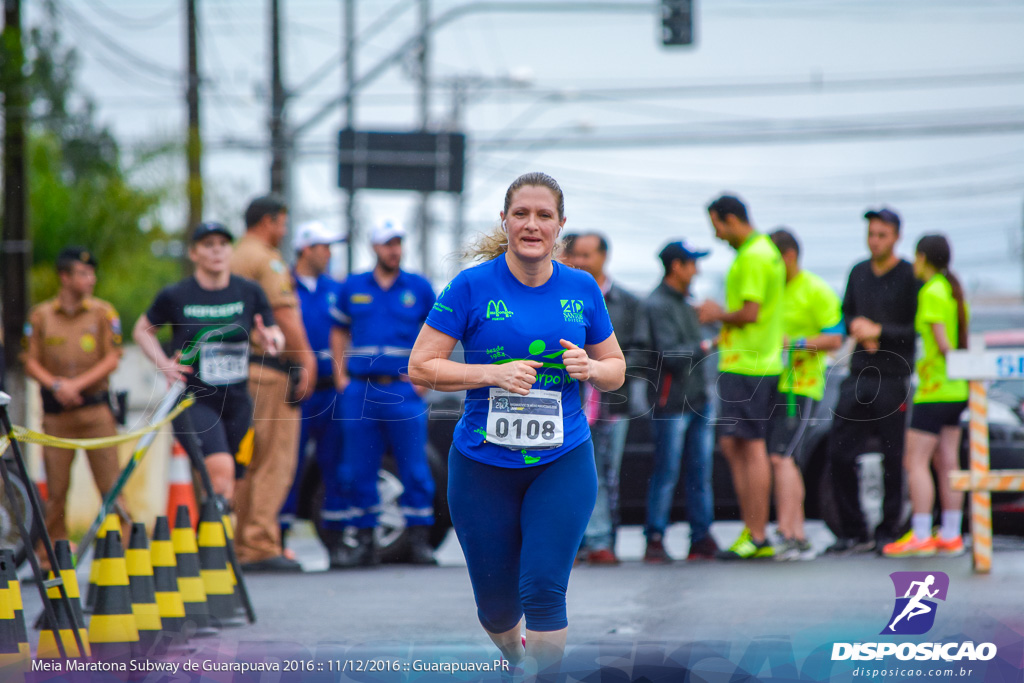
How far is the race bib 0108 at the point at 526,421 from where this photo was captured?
3.79 meters

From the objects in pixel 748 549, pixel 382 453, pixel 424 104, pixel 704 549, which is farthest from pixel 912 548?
pixel 424 104

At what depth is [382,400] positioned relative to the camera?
285 inches

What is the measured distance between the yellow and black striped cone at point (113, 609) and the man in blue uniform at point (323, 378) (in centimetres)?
236

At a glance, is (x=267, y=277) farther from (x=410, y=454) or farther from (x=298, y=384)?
(x=410, y=454)

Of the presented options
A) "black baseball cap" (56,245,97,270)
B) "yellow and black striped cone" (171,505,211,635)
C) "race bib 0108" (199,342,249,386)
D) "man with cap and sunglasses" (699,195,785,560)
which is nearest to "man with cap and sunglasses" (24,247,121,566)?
"black baseball cap" (56,245,97,270)

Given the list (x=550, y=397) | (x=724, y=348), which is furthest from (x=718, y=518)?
(x=550, y=397)

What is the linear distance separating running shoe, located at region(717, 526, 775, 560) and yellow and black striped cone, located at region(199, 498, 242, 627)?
2.87 metres

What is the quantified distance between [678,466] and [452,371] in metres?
3.87

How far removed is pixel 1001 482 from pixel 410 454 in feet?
11.0

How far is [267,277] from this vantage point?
7.59 m

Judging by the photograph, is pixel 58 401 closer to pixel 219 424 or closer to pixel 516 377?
pixel 219 424

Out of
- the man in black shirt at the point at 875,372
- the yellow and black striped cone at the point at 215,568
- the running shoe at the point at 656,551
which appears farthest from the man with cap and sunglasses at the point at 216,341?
the man in black shirt at the point at 875,372

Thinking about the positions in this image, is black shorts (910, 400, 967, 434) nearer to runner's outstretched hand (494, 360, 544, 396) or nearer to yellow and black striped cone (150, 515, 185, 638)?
runner's outstretched hand (494, 360, 544, 396)

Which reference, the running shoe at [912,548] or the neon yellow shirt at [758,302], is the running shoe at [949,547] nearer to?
the running shoe at [912,548]
